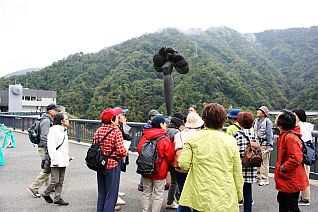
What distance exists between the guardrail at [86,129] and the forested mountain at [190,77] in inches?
480

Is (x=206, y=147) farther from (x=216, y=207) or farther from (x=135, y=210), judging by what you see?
(x=135, y=210)

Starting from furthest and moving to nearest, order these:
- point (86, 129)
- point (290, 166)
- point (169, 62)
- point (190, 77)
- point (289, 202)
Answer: point (190, 77) → point (86, 129) → point (169, 62) → point (289, 202) → point (290, 166)

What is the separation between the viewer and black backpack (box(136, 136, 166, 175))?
12.6 feet

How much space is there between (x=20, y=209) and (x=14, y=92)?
28354 mm

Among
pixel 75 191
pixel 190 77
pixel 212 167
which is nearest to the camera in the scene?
pixel 212 167

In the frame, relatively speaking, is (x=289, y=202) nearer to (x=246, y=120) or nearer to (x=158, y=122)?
(x=246, y=120)

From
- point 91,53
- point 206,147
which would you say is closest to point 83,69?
point 91,53

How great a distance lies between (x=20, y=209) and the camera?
15.3 feet

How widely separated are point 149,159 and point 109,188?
27.1 inches

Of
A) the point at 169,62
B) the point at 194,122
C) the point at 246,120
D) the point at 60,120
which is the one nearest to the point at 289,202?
the point at 246,120

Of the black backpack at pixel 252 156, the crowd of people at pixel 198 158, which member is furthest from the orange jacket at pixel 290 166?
the black backpack at pixel 252 156

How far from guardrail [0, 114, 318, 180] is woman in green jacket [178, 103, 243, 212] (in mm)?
4172

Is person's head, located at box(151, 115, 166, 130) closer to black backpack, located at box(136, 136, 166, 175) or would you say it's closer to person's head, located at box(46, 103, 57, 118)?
black backpack, located at box(136, 136, 166, 175)

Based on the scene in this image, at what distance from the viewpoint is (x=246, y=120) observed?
4.05 m
